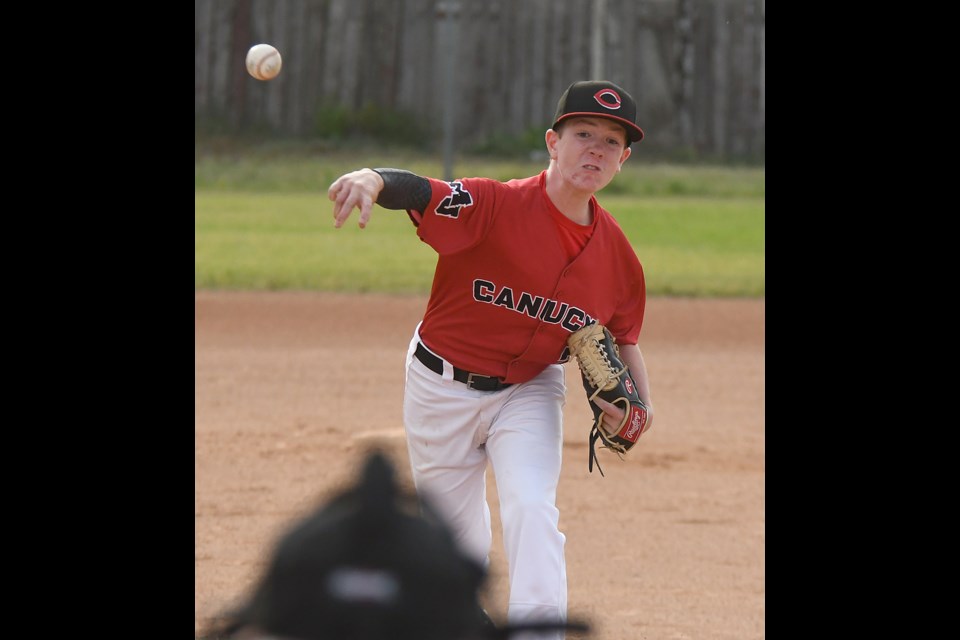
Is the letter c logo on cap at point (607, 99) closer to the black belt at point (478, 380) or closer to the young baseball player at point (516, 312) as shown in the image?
the young baseball player at point (516, 312)

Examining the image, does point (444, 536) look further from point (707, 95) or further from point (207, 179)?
point (707, 95)

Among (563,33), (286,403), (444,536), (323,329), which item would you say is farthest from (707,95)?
(444,536)

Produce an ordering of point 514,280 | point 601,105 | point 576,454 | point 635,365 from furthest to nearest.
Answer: point 576,454
point 635,365
point 514,280
point 601,105

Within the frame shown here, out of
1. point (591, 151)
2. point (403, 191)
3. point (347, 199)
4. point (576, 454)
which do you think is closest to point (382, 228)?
point (576, 454)

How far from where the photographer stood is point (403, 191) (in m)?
3.50

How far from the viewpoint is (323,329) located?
11.1 meters

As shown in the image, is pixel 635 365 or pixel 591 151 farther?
pixel 635 365

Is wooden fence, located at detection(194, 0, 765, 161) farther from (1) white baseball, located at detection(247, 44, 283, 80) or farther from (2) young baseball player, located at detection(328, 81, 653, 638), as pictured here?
(2) young baseball player, located at detection(328, 81, 653, 638)

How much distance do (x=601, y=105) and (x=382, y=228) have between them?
1335cm

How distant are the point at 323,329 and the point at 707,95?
13.0 meters

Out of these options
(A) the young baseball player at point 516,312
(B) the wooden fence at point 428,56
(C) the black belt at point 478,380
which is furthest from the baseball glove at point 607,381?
(B) the wooden fence at point 428,56

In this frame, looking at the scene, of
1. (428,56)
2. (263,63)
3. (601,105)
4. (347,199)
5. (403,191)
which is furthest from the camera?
(428,56)

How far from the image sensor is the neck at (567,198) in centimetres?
389

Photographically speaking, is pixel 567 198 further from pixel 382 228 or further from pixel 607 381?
pixel 382 228
